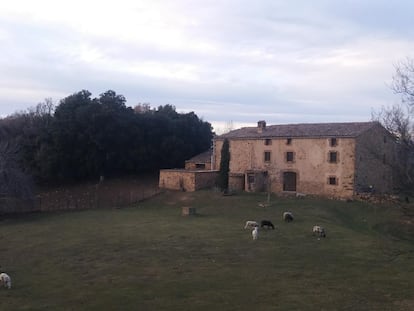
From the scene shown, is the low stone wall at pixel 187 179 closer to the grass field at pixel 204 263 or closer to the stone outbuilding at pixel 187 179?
the stone outbuilding at pixel 187 179

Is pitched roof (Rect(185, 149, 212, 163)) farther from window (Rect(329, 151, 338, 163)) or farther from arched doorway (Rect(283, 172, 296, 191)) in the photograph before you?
window (Rect(329, 151, 338, 163))

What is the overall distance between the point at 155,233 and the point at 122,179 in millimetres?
32748

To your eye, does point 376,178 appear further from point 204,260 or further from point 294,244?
point 204,260

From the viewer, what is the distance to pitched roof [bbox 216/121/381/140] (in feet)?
158

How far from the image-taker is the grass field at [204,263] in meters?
17.2

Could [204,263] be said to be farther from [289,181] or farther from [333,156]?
[289,181]

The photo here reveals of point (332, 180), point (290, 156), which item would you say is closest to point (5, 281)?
point (332, 180)

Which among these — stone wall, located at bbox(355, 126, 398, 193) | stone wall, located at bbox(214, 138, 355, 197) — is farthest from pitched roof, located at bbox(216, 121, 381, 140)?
stone wall, located at bbox(355, 126, 398, 193)

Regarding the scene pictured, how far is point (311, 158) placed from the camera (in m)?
49.2

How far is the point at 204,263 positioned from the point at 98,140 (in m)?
39.6

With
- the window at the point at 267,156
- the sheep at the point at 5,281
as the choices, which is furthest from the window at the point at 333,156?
the sheep at the point at 5,281

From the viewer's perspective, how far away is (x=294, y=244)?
88.8ft

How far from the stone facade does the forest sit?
11.7 m

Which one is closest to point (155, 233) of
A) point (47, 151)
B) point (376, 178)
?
point (376, 178)
